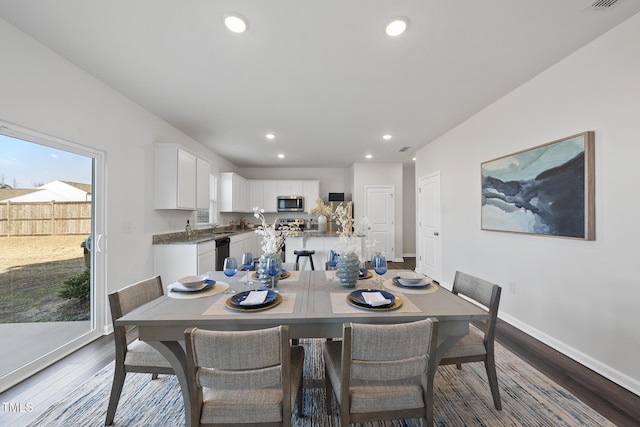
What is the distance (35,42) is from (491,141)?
452cm

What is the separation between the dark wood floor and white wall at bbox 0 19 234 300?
0.73 metres

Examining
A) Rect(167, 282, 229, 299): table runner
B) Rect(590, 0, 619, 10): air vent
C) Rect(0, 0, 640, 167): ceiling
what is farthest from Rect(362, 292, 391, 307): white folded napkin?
Rect(590, 0, 619, 10): air vent

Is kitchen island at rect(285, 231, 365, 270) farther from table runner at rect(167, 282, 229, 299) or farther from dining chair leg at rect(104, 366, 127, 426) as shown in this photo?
dining chair leg at rect(104, 366, 127, 426)

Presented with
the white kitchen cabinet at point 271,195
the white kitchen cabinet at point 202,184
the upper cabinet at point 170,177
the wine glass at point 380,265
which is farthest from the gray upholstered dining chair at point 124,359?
the white kitchen cabinet at point 271,195

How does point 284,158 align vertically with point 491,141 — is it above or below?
above

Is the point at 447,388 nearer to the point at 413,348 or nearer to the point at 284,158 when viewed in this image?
the point at 413,348

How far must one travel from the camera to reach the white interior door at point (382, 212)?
6.27 meters

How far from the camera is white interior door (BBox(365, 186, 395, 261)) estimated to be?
20.6 feet

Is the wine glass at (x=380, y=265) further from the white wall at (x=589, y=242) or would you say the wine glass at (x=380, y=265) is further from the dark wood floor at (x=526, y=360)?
the white wall at (x=589, y=242)

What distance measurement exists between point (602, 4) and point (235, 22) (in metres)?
2.39

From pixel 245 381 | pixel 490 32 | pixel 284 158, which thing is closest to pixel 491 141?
pixel 490 32

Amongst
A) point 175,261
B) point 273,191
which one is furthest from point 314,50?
point 273,191

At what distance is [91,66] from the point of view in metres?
2.25

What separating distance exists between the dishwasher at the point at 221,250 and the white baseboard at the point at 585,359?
4.14m
